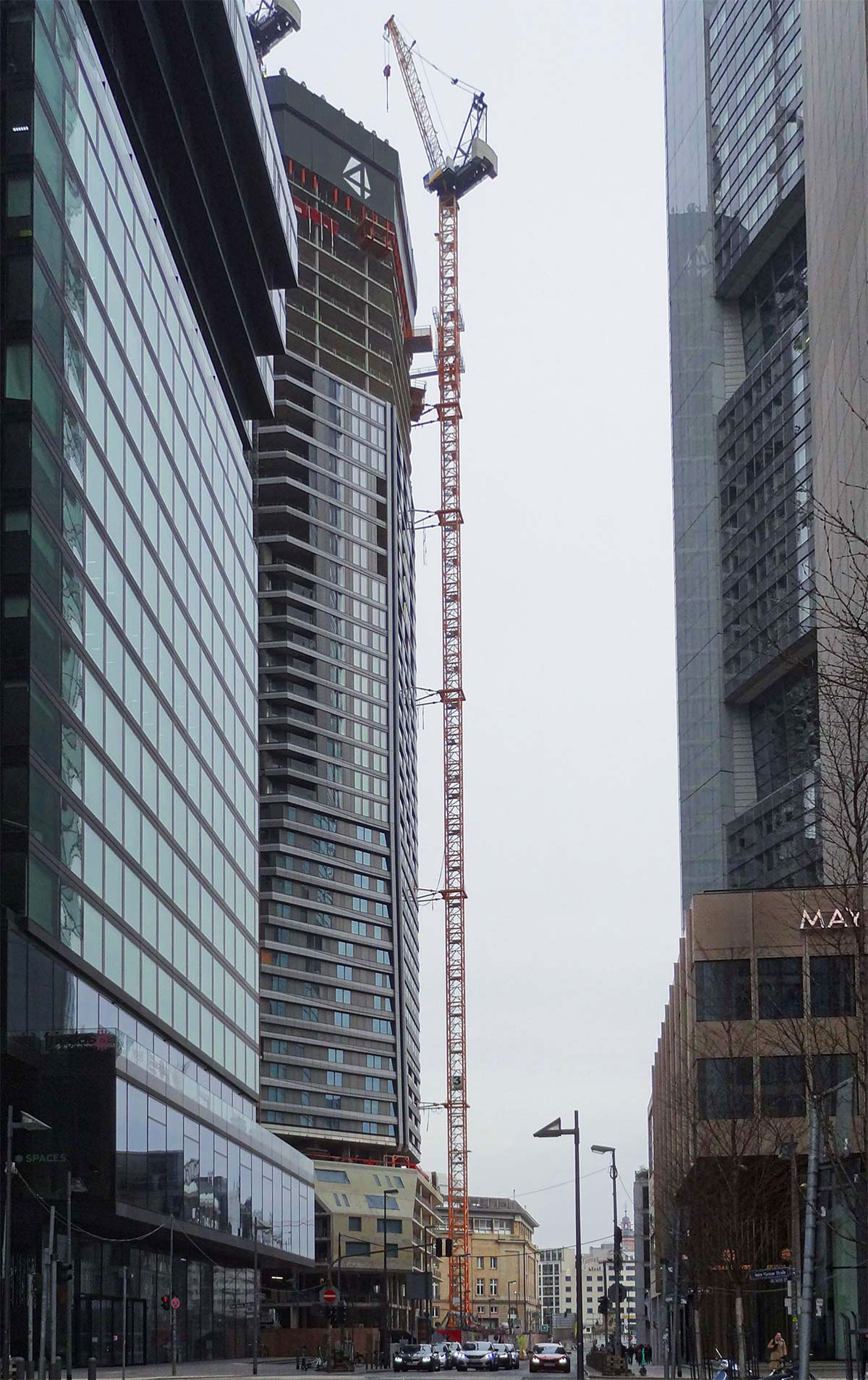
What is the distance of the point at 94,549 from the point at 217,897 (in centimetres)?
2649

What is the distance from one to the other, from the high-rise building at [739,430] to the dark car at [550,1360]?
35.0 meters

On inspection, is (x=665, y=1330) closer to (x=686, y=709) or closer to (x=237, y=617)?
(x=237, y=617)

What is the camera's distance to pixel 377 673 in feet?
604

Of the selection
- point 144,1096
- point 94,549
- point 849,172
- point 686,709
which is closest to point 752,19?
point 686,709

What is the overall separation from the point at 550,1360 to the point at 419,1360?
11866mm

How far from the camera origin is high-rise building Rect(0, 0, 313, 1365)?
56344mm

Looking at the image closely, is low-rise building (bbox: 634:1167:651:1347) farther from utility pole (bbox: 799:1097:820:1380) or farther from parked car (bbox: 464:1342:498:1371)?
utility pole (bbox: 799:1097:820:1380)

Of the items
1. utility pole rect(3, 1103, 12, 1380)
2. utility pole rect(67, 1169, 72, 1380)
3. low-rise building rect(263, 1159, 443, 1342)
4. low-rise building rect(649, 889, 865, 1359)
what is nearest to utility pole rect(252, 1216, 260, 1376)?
low-rise building rect(649, 889, 865, 1359)

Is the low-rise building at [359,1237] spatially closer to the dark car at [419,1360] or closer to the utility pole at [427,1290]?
the utility pole at [427,1290]

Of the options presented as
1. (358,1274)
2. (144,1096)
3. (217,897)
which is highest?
(217,897)

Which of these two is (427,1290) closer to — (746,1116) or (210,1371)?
(210,1371)

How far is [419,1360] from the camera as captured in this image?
346ft

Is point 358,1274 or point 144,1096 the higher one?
point 144,1096

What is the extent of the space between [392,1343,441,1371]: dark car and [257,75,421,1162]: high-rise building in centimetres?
5703
